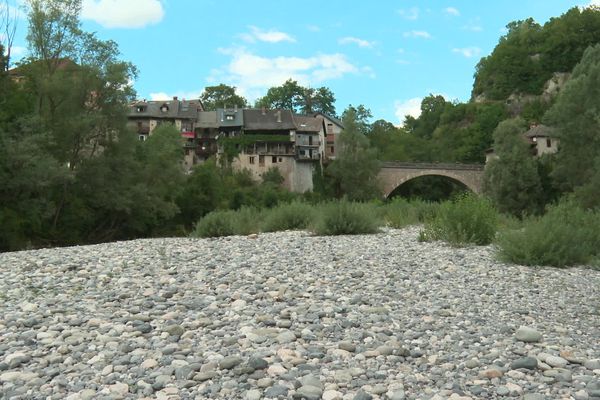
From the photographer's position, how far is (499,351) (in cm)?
493

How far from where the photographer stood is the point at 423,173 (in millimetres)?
68938

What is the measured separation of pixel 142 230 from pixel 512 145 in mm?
32264

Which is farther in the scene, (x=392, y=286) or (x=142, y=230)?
(x=142, y=230)

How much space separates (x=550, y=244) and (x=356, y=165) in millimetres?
56064

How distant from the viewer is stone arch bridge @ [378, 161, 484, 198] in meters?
68.4

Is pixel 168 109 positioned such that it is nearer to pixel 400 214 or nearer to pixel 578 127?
pixel 578 127

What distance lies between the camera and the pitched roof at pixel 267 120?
238ft

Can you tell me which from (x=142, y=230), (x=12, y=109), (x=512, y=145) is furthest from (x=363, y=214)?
(x=512, y=145)

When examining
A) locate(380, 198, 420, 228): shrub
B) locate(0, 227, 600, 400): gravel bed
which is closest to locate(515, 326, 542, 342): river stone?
locate(0, 227, 600, 400): gravel bed

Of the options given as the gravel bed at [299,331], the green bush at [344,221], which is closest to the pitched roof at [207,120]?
the green bush at [344,221]

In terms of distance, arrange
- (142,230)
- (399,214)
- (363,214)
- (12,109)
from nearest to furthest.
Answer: (363,214)
(399,214)
(12,109)
(142,230)

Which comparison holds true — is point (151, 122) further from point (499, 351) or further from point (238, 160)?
point (499, 351)

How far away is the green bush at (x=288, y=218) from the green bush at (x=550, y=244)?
27.8 ft

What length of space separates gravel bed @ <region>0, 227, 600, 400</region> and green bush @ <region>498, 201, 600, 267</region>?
20.1 inches
